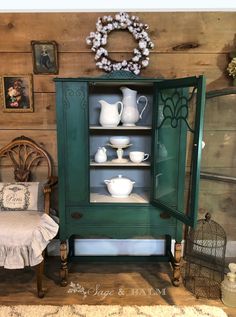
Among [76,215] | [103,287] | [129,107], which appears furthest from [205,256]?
[129,107]

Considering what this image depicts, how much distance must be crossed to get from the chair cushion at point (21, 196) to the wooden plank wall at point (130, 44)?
701mm

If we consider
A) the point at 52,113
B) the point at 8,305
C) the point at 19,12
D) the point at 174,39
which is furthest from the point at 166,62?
the point at 8,305

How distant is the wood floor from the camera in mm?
1916

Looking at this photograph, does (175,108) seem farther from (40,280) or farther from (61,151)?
(40,280)

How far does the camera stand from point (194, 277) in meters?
2.16

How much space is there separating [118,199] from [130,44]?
123 centimetres

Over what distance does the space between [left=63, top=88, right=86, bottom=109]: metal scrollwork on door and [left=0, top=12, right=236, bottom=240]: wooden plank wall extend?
0.49m

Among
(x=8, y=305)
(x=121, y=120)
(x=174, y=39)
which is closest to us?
(x=8, y=305)

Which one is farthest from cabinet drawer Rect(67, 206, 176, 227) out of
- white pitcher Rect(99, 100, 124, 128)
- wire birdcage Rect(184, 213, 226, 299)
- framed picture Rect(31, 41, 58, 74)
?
framed picture Rect(31, 41, 58, 74)

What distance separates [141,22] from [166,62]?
365 mm

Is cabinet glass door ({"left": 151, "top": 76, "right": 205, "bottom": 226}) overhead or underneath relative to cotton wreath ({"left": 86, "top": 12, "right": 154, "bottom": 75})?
underneath

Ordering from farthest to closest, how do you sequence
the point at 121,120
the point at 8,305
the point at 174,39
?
the point at 174,39, the point at 121,120, the point at 8,305

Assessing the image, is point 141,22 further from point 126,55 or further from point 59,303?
point 59,303

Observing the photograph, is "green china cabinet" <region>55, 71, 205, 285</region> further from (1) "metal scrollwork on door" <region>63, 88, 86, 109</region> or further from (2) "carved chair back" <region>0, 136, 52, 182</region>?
Answer: (2) "carved chair back" <region>0, 136, 52, 182</region>
